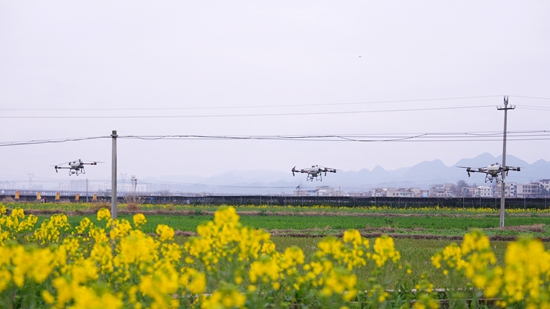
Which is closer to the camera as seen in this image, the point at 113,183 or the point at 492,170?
the point at 113,183

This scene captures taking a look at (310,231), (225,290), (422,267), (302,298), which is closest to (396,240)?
(310,231)

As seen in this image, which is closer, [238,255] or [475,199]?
[238,255]

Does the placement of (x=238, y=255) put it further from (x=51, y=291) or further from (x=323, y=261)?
(x=51, y=291)

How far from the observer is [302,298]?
292 inches

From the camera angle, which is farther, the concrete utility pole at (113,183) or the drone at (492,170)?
the drone at (492,170)

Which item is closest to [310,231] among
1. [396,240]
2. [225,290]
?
[396,240]

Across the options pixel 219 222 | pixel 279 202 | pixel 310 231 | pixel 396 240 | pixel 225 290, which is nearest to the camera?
pixel 225 290

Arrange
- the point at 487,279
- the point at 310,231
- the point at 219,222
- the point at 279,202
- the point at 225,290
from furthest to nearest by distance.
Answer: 1. the point at 279,202
2. the point at 310,231
3. the point at 219,222
4. the point at 487,279
5. the point at 225,290

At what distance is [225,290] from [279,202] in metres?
54.9

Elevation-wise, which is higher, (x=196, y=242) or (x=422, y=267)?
(x=196, y=242)

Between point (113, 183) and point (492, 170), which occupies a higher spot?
point (492, 170)

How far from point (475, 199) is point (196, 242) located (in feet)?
175

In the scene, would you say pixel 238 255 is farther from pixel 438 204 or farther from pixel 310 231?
pixel 438 204

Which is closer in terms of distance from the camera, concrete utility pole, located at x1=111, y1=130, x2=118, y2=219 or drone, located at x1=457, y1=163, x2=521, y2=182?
concrete utility pole, located at x1=111, y1=130, x2=118, y2=219
